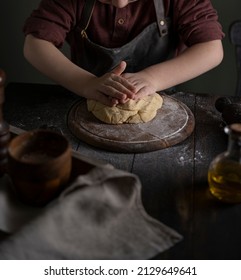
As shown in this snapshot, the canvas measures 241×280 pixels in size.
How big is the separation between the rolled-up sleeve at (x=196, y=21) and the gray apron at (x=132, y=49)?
5cm

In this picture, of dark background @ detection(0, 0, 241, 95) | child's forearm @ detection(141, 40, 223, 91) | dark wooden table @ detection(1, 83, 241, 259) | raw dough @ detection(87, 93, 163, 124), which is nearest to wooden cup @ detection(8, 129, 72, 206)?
dark wooden table @ detection(1, 83, 241, 259)

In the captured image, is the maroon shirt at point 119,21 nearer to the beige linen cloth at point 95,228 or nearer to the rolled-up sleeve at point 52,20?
the rolled-up sleeve at point 52,20

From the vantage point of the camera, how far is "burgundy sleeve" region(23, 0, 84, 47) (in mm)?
1093

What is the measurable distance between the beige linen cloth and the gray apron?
56 cm

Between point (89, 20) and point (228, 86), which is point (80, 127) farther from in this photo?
point (228, 86)

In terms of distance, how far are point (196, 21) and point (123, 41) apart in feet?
0.66

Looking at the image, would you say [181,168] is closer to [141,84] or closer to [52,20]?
[141,84]

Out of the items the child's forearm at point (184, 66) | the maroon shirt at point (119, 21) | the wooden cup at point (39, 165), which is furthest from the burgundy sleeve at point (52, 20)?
the wooden cup at point (39, 165)

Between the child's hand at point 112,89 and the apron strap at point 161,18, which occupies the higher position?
the apron strap at point 161,18

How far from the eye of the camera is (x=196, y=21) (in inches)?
44.4

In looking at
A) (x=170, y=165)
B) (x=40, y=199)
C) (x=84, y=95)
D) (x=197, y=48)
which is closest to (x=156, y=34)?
(x=197, y=48)

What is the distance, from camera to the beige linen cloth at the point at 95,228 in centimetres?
59

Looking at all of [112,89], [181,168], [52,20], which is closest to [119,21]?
[52,20]

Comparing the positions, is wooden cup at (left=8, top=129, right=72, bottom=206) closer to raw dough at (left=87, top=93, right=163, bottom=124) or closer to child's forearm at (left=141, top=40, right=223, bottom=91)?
raw dough at (left=87, top=93, right=163, bottom=124)
